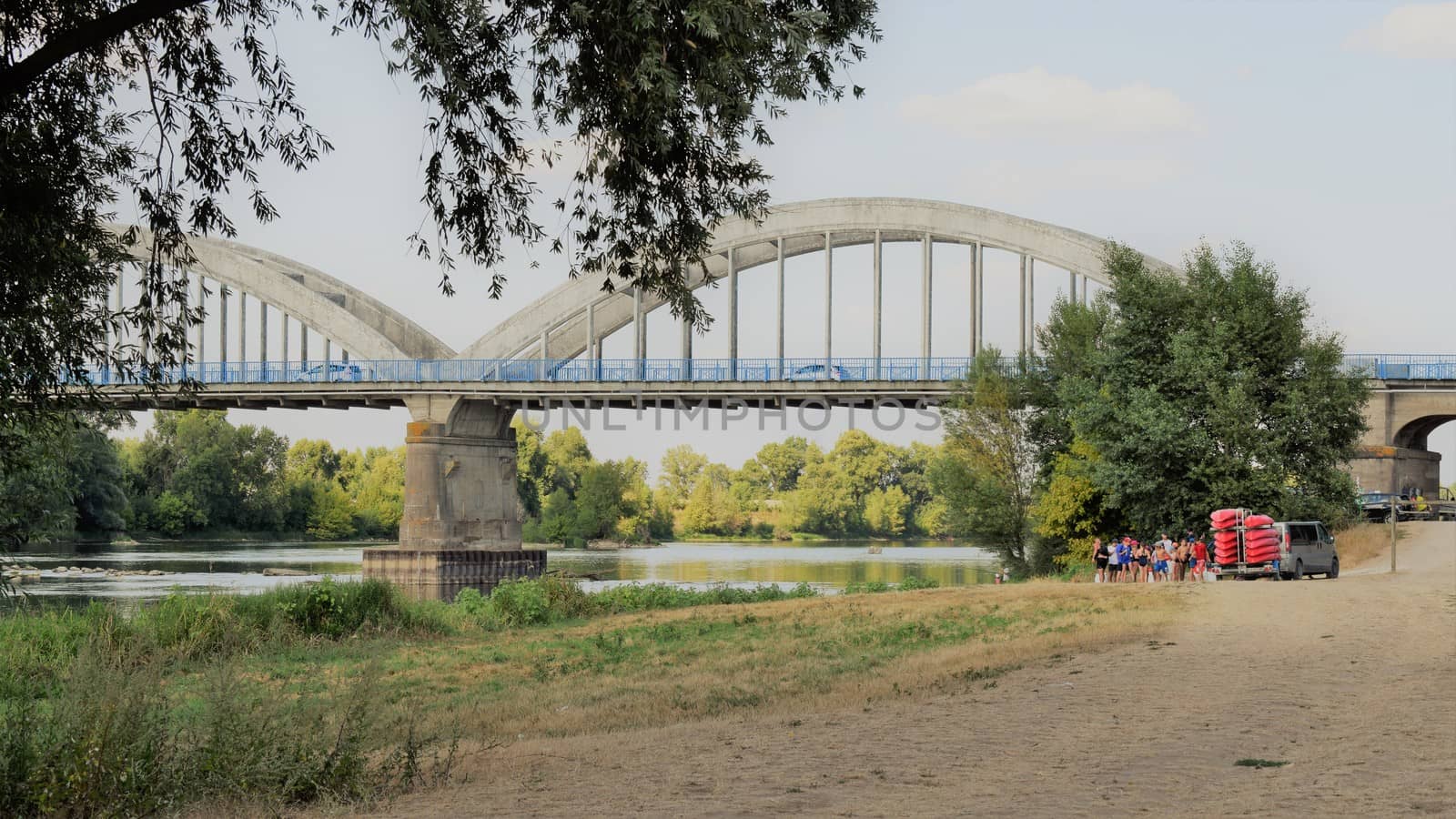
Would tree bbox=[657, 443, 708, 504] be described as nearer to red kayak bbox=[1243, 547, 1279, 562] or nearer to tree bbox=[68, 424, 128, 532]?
Answer: tree bbox=[68, 424, 128, 532]

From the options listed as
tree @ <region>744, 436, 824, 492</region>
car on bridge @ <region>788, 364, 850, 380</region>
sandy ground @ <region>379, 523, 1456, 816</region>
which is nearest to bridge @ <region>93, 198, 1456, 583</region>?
car on bridge @ <region>788, 364, 850, 380</region>

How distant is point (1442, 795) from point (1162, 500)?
30.6 metres

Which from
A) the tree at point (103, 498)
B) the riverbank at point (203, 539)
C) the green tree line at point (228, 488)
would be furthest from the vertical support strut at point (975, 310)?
the green tree line at point (228, 488)

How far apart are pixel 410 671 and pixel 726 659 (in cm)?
423

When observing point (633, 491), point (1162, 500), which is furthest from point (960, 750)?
point (633, 491)

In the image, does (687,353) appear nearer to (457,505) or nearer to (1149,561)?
(457,505)

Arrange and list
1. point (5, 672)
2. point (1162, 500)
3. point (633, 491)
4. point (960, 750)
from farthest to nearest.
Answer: point (633, 491)
point (1162, 500)
point (5, 672)
point (960, 750)

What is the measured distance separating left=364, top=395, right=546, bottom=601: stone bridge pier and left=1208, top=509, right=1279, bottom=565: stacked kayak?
3426 cm

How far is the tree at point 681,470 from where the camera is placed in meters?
141

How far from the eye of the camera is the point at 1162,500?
38188 millimetres

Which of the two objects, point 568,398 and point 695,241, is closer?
point 695,241

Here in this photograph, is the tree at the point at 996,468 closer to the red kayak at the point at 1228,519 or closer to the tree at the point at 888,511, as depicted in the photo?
the red kayak at the point at 1228,519

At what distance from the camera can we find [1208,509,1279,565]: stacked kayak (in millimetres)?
32156

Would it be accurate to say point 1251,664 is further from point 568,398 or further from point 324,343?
point 324,343
